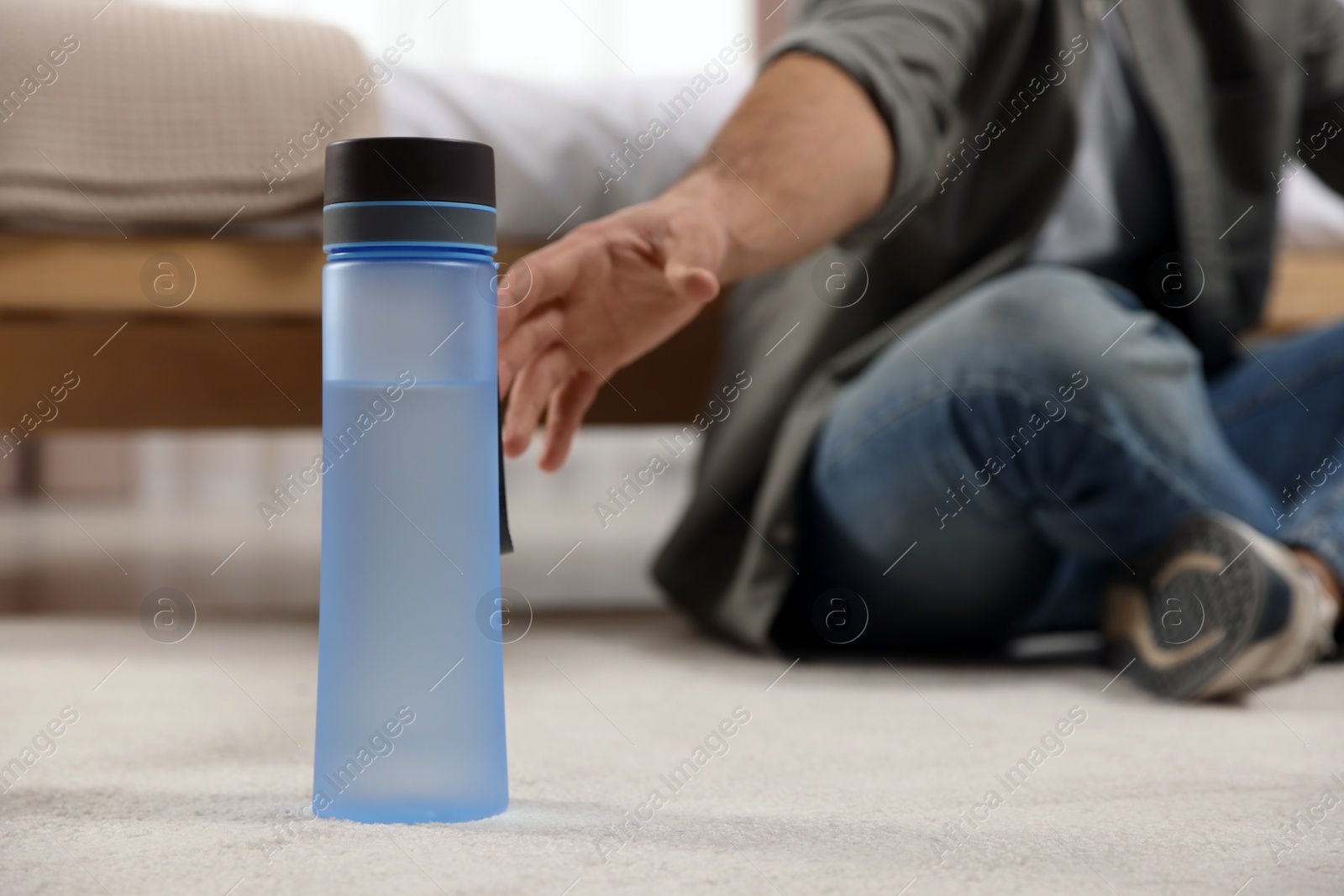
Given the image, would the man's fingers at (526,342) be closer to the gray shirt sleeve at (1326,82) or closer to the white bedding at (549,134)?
the white bedding at (549,134)

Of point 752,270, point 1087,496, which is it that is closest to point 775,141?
point 752,270

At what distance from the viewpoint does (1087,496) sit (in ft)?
2.81

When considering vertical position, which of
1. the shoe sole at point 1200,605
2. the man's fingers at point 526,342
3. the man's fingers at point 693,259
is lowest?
the shoe sole at point 1200,605

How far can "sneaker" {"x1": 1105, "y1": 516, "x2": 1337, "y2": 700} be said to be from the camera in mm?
771

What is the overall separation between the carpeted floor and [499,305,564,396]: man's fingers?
0.20m

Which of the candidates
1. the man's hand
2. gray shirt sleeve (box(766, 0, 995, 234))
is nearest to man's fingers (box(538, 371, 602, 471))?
the man's hand

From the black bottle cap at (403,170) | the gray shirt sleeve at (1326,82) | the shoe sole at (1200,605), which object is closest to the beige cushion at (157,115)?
the black bottle cap at (403,170)

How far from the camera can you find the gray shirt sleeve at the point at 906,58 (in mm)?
808

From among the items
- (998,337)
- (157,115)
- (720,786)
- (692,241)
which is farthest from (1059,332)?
(157,115)

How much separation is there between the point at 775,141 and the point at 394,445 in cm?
40

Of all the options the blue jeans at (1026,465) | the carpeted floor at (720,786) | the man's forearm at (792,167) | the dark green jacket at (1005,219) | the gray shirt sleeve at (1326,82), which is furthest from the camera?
the gray shirt sleeve at (1326,82)

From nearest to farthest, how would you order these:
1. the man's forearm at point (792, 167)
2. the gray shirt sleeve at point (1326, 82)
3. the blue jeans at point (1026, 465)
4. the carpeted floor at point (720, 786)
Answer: the carpeted floor at point (720, 786) < the man's forearm at point (792, 167) < the blue jeans at point (1026, 465) < the gray shirt sleeve at point (1326, 82)

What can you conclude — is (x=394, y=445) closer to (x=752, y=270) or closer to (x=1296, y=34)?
(x=752, y=270)

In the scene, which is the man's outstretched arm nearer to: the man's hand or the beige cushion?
the man's hand
